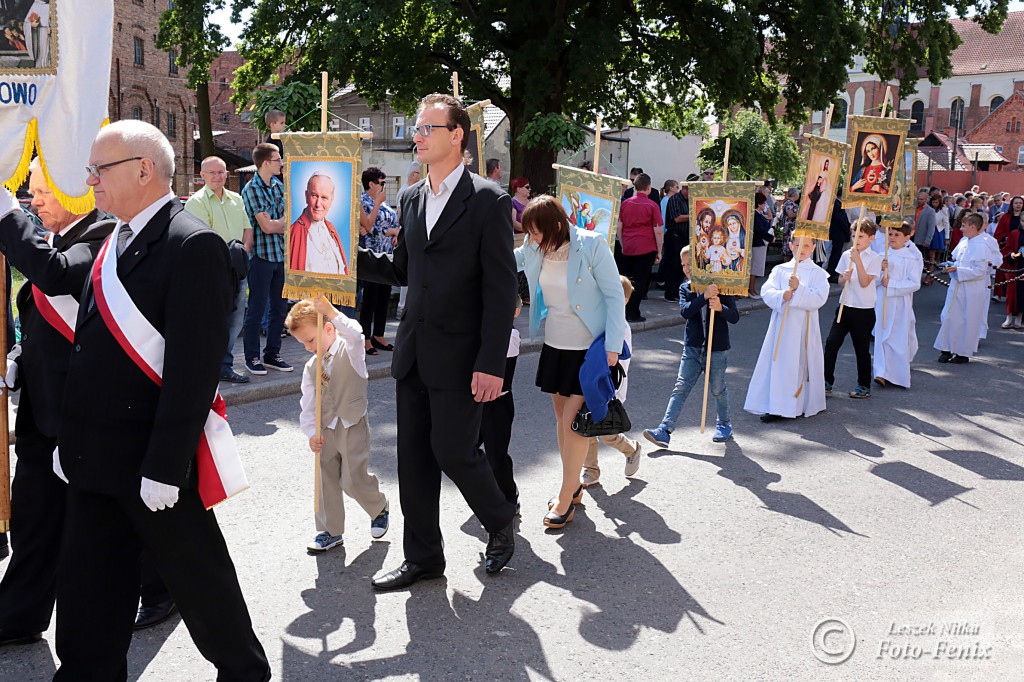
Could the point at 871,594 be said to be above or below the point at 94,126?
below

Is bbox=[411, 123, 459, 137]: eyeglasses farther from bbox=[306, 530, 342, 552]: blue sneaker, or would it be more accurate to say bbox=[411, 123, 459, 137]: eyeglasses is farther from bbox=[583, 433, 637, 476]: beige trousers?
bbox=[583, 433, 637, 476]: beige trousers

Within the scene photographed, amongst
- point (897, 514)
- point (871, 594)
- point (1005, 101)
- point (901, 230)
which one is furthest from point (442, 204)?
point (1005, 101)

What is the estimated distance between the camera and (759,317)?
49.3 feet

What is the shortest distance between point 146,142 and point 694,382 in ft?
17.1

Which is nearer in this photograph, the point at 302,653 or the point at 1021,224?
the point at 302,653

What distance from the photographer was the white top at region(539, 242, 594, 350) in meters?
5.55

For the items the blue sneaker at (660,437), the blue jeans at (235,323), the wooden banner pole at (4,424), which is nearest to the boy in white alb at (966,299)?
the blue sneaker at (660,437)

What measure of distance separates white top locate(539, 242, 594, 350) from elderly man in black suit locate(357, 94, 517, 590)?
→ 3.57ft

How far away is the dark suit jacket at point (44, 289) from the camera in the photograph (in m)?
3.45

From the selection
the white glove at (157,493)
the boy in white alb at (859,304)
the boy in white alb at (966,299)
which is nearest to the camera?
the white glove at (157,493)

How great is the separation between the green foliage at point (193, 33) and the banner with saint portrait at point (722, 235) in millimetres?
14394

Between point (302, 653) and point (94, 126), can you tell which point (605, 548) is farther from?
point (94, 126)

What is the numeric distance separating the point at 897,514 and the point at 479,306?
308 centimetres

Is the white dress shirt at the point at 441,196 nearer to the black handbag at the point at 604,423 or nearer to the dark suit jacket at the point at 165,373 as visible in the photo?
the black handbag at the point at 604,423
